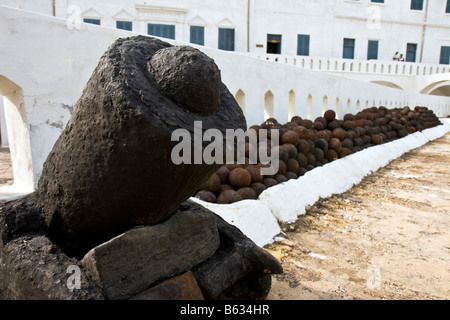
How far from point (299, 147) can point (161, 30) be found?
53.4 ft

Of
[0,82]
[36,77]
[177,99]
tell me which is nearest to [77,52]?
[36,77]

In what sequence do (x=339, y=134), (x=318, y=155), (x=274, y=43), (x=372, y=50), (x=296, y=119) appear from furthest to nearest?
(x=372, y=50) → (x=274, y=43) → (x=339, y=134) → (x=296, y=119) → (x=318, y=155)

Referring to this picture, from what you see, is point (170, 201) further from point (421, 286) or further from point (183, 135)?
point (421, 286)

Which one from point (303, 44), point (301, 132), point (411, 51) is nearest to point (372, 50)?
point (411, 51)

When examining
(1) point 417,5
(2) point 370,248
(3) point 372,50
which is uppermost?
(1) point 417,5

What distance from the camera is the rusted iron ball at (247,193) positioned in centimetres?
312

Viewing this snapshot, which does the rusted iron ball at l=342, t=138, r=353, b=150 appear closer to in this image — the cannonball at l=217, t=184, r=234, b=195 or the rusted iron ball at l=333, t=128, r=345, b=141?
the rusted iron ball at l=333, t=128, r=345, b=141

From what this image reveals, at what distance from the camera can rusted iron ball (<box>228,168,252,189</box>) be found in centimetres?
324

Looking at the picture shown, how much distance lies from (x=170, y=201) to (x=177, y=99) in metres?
0.43

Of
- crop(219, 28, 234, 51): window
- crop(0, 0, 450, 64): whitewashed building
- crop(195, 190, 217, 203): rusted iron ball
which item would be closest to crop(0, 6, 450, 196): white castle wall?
crop(195, 190, 217, 203): rusted iron ball

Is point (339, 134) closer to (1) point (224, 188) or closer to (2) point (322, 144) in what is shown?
(2) point (322, 144)

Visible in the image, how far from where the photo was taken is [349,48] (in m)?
22.3

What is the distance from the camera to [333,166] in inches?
182

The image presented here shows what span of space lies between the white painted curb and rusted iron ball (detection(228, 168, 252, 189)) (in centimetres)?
20
